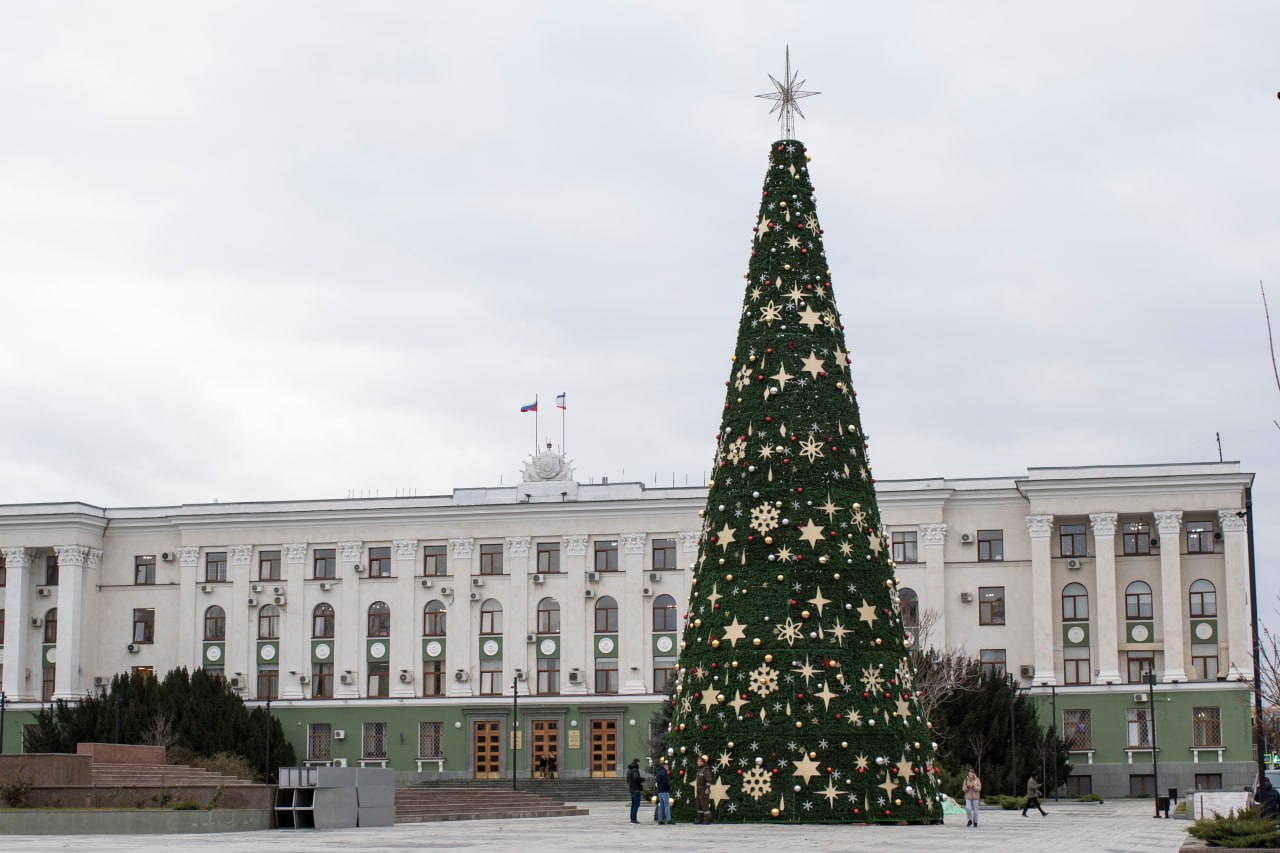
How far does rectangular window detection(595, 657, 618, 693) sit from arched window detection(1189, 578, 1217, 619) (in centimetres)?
1906

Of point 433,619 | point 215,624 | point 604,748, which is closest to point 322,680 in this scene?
point 433,619

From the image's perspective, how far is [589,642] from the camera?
5969 centimetres

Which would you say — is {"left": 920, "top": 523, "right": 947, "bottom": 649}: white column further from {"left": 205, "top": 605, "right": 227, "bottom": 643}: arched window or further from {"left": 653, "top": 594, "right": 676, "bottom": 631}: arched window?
{"left": 205, "top": 605, "right": 227, "bottom": 643}: arched window

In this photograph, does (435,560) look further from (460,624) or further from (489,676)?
(489,676)

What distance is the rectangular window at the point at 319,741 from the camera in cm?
6047

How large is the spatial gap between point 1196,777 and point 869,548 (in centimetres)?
3352

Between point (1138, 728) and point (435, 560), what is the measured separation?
79.6ft

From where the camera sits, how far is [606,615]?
197 ft

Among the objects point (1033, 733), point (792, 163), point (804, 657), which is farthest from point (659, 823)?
point (1033, 733)

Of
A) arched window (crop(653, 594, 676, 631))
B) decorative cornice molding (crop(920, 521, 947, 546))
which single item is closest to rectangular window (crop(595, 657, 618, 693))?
arched window (crop(653, 594, 676, 631))

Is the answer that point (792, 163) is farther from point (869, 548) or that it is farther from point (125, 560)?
point (125, 560)

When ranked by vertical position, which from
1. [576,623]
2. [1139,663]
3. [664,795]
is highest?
[576,623]

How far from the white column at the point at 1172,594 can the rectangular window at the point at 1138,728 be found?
1.30 m

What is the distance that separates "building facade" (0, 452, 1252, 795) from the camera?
5566cm
